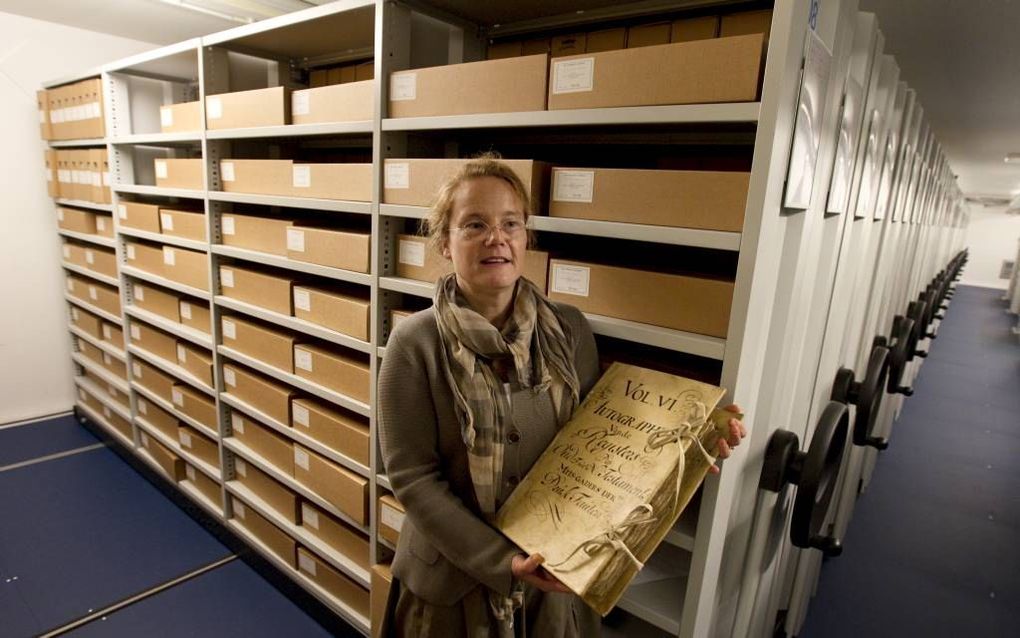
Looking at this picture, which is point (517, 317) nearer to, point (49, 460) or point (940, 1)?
point (940, 1)

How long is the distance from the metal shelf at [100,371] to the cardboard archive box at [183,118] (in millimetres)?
1578

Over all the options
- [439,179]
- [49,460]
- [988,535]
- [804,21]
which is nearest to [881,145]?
[804,21]

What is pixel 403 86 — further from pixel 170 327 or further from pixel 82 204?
pixel 82 204

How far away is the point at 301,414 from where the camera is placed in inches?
79.1

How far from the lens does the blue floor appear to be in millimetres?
2338

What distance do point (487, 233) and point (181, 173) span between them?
6.53 feet

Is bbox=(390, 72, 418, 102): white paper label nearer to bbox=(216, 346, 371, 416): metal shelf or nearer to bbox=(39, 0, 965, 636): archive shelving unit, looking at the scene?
bbox=(39, 0, 965, 636): archive shelving unit

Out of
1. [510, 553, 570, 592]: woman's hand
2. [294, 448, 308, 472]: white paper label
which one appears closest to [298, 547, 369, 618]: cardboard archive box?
[294, 448, 308, 472]: white paper label

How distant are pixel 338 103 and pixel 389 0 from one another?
0.35 m

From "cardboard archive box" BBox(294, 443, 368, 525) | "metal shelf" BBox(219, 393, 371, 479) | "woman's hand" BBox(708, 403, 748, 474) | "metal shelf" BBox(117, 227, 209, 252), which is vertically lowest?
"cardboard archive box" BBox(294, 443, 368, 525)

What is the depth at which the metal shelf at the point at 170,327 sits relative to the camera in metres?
2.42

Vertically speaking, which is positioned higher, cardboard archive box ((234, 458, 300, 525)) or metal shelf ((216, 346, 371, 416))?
metal shelf ((216, 346, 371, 416))

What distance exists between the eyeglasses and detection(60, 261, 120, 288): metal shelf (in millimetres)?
2822

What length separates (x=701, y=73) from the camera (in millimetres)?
1027
